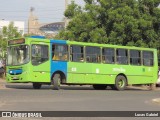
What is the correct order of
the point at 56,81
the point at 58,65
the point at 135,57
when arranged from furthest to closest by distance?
1. the point at 135,57
2. the point at 58,65
3. the point at 56,81

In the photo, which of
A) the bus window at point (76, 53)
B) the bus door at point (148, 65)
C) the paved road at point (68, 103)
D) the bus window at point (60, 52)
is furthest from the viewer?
the bus door at point (148, 65)

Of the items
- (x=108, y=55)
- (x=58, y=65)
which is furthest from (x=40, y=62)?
(x=108, y=55)

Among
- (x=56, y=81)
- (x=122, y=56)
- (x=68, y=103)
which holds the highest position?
(x=122, y=56)

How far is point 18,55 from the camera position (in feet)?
91.7

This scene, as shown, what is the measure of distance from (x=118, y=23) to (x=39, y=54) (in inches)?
609

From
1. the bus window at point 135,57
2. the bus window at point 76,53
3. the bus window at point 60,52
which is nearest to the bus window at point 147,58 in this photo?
the bus window at point 135,57

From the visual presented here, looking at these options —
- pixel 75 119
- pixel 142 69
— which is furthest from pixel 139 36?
pixel 75 119

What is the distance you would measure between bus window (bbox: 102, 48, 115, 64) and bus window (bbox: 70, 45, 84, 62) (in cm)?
176

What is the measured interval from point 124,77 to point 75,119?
1844 centimetres

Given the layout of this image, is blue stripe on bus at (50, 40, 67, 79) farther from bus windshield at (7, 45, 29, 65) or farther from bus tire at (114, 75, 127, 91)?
bus tire at (114, 75, 127, 91)

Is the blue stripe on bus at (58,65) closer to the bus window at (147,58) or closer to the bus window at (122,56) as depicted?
the bus window at (122,56)

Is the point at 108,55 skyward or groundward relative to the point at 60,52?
groundward

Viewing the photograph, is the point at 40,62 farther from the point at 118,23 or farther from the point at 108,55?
the point at 118,23

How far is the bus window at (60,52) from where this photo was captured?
2819cm
